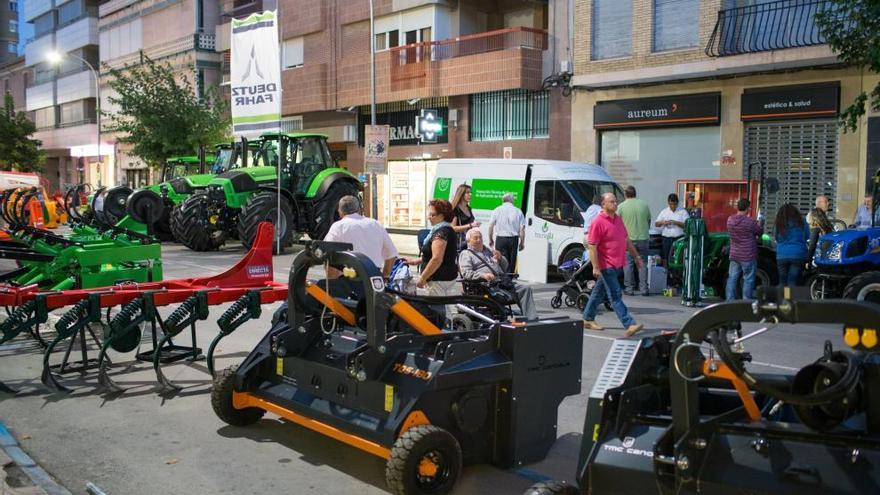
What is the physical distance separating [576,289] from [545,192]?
3616mm

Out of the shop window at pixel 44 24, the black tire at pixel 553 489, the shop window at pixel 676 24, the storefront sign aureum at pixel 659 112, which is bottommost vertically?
the black tire at pixel 553 489

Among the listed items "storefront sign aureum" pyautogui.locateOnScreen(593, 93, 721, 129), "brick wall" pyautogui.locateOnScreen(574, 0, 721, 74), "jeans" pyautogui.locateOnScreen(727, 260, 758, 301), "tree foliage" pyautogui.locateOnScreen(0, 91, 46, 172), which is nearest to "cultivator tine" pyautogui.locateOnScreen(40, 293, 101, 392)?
"jeans" pyautogui.locateOnScreen(727, 260, 758, 301)

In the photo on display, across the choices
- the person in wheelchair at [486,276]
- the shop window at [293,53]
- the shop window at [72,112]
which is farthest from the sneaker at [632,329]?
the shop window at [72,112]

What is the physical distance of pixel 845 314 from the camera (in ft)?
9.28

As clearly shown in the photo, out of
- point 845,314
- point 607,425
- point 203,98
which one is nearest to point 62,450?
point 607,425

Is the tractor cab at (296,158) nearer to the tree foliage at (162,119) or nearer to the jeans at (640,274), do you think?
the jeans at (640,274)

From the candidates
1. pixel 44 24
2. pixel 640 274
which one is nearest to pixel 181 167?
pixel 640 274

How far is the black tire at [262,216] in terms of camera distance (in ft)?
64.3

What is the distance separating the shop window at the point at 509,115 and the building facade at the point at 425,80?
0.03 metres

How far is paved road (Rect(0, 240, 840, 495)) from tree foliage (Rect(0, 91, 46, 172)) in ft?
153

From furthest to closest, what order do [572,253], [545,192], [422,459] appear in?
[545,192] < [572,253] < [422,459]

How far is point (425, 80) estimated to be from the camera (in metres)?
27.6

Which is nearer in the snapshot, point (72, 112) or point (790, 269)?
point (790, 269)

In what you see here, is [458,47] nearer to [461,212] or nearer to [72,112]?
[461,212]
